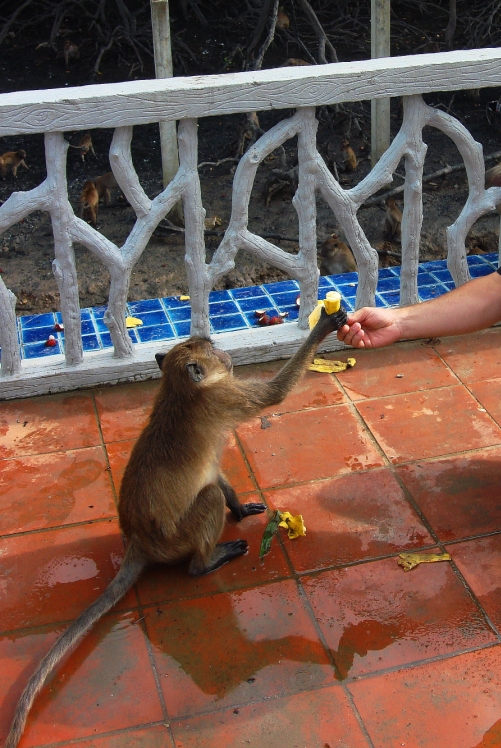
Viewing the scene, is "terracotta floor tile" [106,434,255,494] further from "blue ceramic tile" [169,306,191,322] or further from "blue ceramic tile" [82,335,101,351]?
"blue ceramic tile" [169,306,191,322]

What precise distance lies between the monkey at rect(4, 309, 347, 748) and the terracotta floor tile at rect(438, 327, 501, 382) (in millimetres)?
1789

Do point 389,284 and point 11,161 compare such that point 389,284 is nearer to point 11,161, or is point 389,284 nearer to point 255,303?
point 255,303

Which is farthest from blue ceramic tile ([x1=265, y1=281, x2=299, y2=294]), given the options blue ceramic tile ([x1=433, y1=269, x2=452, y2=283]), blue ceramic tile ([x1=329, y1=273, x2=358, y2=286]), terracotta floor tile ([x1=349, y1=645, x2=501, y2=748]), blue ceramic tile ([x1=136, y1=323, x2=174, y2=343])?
terracotta floor tile ([x1=349, y1=645, x2=501, y2=748])

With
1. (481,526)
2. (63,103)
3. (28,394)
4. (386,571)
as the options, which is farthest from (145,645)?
(63,103)

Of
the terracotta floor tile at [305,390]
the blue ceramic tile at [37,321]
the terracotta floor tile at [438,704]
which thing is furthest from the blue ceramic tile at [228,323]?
the terracotta floor tile at [438,704]

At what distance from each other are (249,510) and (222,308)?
2082 mm

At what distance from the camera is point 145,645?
341 centimetres

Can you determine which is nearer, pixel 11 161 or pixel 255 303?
pixel 255 303

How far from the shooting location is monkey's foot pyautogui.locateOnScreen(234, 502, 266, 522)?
159 inches

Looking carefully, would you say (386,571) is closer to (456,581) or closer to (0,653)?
(456,581)

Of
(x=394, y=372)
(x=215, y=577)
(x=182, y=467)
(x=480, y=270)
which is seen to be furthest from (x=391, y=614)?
(x=480, y=270)

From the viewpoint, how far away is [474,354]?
5.21 metres

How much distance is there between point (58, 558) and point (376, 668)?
4.81 feet

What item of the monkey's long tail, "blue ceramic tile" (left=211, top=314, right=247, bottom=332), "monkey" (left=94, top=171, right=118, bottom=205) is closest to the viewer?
the monkey's long tail
